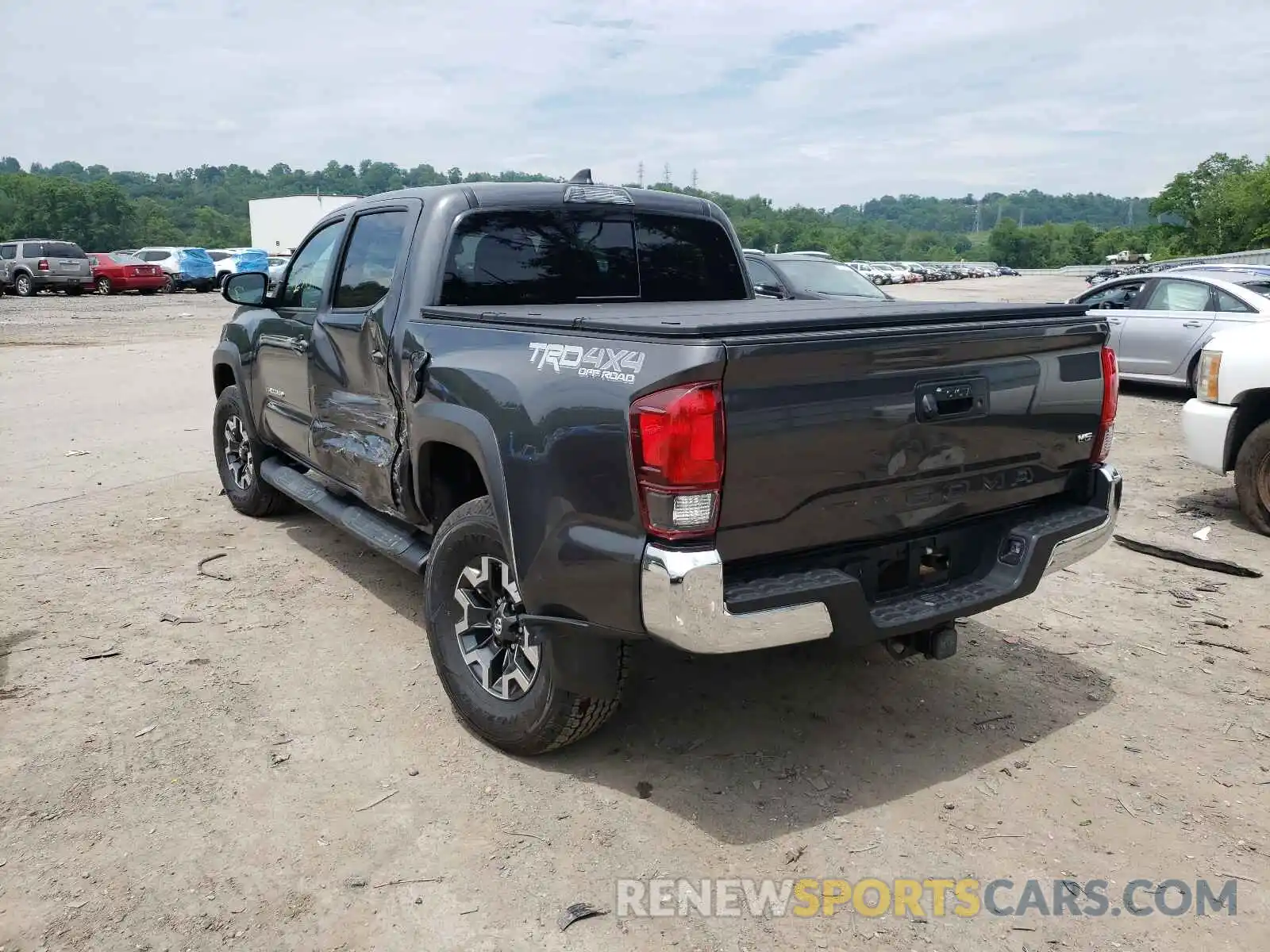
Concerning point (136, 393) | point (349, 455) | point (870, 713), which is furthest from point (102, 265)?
point (870, 713)

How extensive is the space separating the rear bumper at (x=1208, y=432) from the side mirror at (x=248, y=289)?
5.74 metres

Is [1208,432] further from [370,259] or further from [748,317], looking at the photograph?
[370,259]

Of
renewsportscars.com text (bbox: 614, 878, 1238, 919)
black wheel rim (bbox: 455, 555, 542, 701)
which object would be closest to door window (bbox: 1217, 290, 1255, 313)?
renewsportscars.com text (bbox: 614, 878, 1238, 919)

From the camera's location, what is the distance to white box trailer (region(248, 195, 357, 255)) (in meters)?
47.3

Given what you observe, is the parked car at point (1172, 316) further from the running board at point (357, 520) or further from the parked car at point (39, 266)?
the parked car at point (39, 266)

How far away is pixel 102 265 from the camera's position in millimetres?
31922

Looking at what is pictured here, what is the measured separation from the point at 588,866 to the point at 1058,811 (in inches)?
60.7

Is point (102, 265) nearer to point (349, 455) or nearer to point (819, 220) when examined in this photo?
point (349, 455)

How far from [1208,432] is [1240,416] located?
199 millimetres

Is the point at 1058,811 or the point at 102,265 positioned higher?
the point at 102,265

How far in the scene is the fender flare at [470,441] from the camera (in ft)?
10.7

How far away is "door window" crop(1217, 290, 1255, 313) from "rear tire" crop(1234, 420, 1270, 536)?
20.2ft

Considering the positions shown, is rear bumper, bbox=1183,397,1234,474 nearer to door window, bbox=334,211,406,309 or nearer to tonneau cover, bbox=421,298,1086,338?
tonneau cover, bbox=421,298,1086,338

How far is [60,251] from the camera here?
3002 cm
